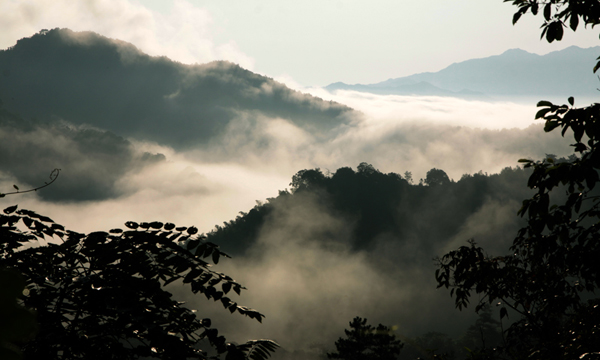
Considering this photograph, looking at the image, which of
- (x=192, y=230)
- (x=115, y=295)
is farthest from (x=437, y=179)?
(x=115, y=295)

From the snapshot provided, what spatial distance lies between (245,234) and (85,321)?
148323 mm

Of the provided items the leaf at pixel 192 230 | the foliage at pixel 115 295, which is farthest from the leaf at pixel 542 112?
the leaf at pixel 192 230

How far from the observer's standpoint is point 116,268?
3213mm

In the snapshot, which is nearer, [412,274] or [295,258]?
[412,274]

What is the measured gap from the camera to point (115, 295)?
2883 millimetres

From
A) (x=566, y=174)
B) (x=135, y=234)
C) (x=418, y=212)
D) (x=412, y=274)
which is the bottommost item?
(x=135, y=234)

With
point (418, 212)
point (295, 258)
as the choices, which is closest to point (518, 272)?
point (418, 212)

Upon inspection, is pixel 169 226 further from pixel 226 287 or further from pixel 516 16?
pixel 516 16

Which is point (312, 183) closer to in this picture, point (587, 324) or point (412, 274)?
point (412, 274)

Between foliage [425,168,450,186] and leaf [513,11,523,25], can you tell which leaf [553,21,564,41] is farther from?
foliage [425,168,450,186]

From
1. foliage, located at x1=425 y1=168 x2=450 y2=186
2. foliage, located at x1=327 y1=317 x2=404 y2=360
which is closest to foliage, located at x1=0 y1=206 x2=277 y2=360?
foliage, located at x1=327 y1=317 x2=404 y2=360

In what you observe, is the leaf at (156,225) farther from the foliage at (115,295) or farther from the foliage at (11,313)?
the foliage at (11,313)

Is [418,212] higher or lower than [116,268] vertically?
higher

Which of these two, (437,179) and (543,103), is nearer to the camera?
(543,103)
